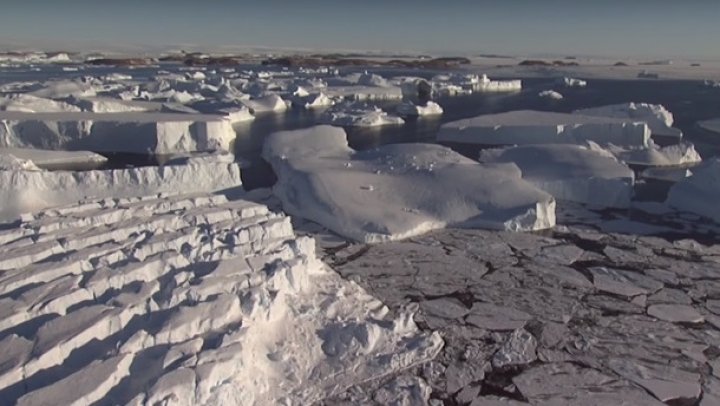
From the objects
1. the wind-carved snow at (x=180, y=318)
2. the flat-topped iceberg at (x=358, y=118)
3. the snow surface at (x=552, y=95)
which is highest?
the snow surface at (x=552, y=95)

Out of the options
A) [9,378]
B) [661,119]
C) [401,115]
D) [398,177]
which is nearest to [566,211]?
[398,177]

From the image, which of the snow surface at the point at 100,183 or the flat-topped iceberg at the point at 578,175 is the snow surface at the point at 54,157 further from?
the flat-topped iceberg at the point at 578,175

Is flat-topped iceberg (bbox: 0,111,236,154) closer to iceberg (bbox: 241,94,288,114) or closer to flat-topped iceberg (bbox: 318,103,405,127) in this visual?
flat-topped iceberg (bbox: 318,103,405,127)

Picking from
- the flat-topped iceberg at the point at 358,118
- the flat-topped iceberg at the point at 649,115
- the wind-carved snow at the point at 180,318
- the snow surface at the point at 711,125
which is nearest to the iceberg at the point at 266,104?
the flat-topped iceberg at the point at 358,118

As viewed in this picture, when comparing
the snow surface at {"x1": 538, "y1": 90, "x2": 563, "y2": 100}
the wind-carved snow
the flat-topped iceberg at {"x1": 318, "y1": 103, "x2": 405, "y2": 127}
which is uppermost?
the snow surface at {"x1": 538, "y1": 90, "x2": 563, "y2": 100}

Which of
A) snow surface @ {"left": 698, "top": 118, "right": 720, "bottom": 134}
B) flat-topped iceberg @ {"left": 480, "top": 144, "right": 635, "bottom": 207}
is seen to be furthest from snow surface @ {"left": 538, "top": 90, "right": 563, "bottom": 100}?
flat-topped iceberg @ {"left": 480, "top": 144, "right": 635, "bottom": 207}

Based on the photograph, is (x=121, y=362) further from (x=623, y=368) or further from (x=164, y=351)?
(x=623, y=368)
